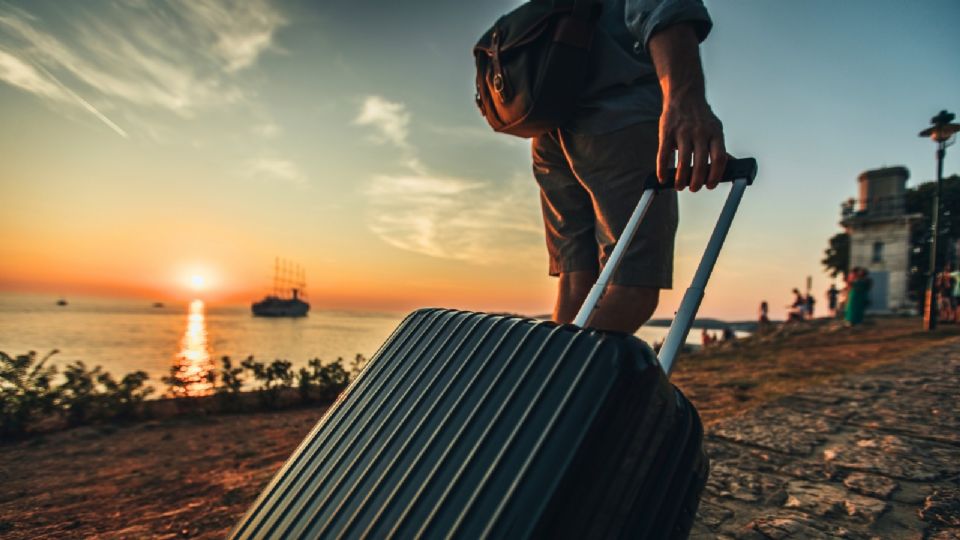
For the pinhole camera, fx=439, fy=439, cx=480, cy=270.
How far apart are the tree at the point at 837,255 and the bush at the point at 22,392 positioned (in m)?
44.6

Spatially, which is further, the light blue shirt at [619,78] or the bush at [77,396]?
the bush at [77,396]

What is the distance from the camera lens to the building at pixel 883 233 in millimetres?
27594

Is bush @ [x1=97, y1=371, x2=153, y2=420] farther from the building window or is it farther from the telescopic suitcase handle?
the building window

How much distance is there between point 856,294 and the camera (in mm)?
12758

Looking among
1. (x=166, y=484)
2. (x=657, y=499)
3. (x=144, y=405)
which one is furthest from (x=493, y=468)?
(x=144, y=405)

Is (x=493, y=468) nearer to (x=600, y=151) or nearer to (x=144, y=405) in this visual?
(x=600, y=151)

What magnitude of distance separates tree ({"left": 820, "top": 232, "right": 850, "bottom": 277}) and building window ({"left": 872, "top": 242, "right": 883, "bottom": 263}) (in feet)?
20.0

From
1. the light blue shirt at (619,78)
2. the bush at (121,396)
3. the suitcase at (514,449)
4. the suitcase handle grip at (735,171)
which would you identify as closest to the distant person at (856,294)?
the light blue shirt at (619,78)

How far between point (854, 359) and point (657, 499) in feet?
25.2

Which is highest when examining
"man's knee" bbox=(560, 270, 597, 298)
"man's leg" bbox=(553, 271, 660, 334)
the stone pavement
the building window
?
the building window

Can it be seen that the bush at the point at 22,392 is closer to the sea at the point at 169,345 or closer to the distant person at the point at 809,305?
the sea at the point at 169,345

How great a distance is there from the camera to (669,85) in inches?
48.8

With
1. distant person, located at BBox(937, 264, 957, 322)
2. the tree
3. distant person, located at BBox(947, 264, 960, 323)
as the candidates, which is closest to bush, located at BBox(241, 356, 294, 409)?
distant person, located at BBox(947, 264, 960, 323)

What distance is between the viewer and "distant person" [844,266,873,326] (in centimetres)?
1251
